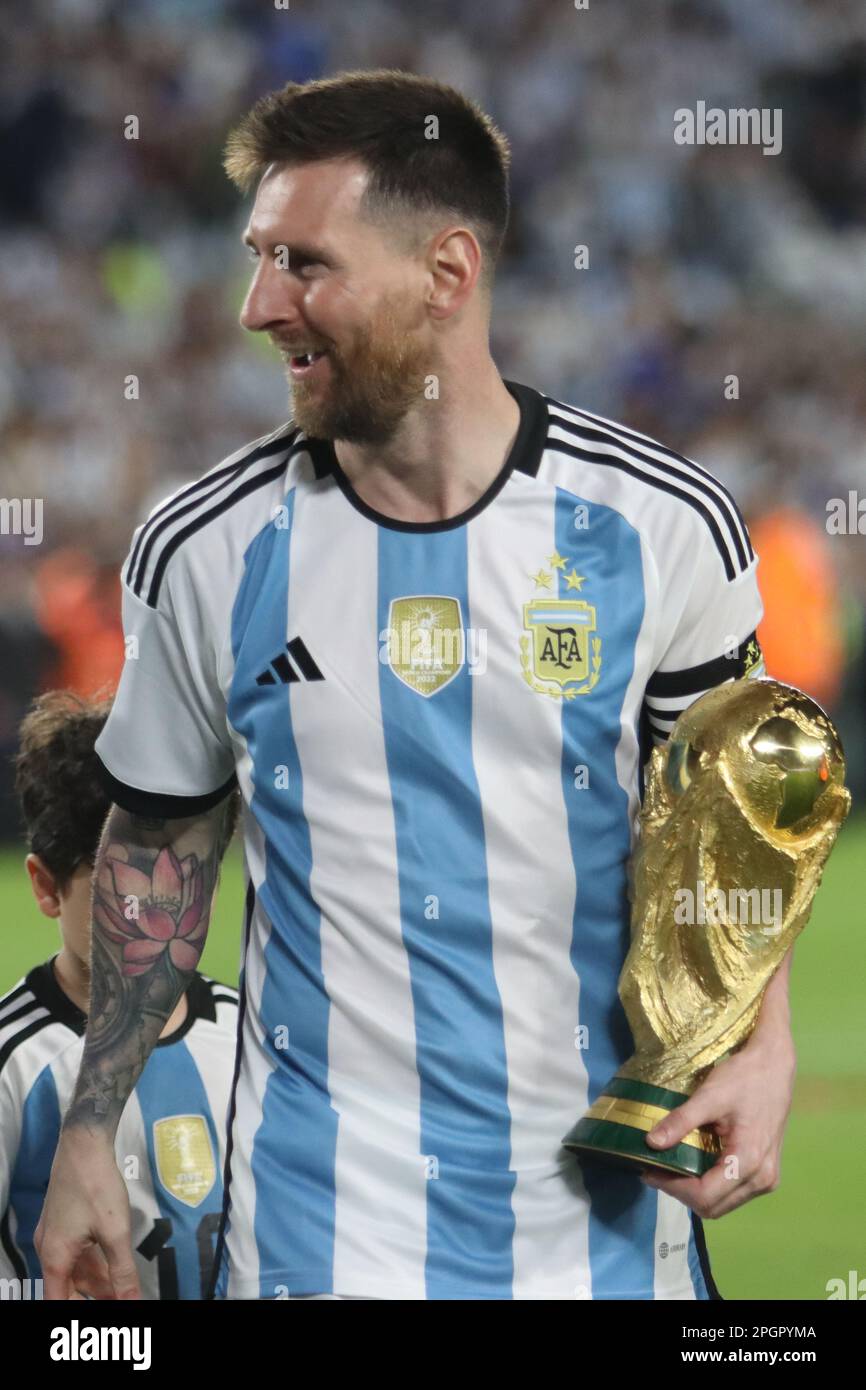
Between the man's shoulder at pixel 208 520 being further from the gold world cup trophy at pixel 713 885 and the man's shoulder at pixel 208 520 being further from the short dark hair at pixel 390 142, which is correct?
the gold world cup trophy at pixel 713 885

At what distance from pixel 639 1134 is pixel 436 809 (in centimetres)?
40

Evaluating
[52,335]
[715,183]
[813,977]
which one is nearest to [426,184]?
[813,977]

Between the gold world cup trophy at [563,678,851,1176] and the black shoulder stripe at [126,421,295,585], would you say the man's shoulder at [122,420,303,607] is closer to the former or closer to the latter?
the black shoulder stripe at [126,421,295,585]

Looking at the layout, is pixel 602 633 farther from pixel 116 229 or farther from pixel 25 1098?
pixel 116 229

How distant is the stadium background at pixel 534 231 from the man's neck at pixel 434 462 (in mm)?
6296

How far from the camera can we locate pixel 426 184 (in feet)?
7.14

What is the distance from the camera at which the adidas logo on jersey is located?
83.2 inches

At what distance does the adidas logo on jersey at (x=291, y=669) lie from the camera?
2.11 meters

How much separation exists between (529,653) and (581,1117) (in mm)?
501

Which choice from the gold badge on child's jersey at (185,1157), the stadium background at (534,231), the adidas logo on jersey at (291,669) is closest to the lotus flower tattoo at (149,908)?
the adidas logo on jersey at (291,669)

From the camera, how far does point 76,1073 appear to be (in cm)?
243

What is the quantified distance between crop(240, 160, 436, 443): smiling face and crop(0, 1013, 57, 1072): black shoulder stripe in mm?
1003
